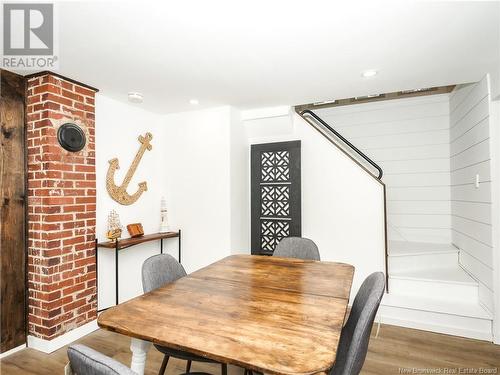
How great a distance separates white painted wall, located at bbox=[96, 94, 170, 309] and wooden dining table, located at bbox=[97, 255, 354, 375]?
64.2 inches

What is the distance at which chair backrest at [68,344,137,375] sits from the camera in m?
0.73

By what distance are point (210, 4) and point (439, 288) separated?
3329 millimetres

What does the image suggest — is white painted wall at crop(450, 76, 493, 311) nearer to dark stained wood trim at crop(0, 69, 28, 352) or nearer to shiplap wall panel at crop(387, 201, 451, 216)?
shiplap wall panel at crop(387, 201, 451, 216)

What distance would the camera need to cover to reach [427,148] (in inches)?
152

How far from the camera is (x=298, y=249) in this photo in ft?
8.17

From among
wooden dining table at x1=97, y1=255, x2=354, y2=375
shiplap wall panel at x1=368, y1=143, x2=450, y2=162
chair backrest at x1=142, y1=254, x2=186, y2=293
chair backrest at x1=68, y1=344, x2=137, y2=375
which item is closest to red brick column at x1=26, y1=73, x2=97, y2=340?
chair backrest at x1=142, y1=254, x2=186, y2=293

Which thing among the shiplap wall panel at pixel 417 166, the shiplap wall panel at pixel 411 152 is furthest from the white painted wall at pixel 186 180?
the shiplap wall panel at pixel 417 166

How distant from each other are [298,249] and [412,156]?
2.59 m

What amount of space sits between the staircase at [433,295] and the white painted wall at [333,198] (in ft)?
1.13

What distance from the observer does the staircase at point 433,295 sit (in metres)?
2.54

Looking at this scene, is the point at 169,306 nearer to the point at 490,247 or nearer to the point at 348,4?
the point at 348,4

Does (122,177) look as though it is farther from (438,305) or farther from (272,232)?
(438,305)

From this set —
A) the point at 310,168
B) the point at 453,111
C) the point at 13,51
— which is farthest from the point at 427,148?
the point at 13,51

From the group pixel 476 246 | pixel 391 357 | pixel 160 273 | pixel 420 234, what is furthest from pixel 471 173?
pixel 160 273
